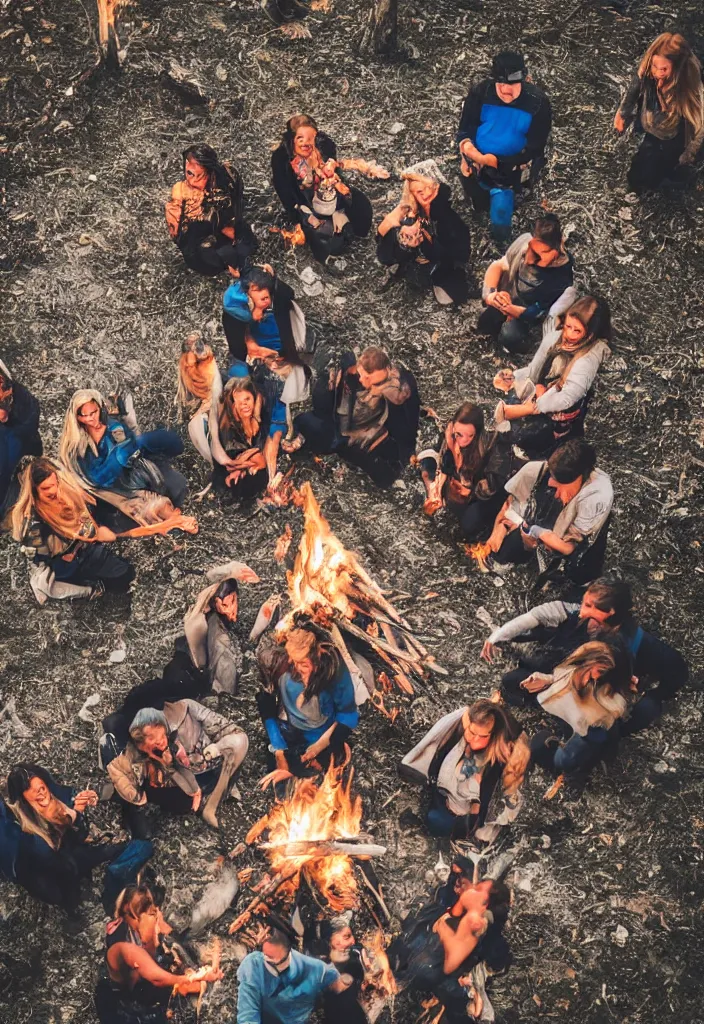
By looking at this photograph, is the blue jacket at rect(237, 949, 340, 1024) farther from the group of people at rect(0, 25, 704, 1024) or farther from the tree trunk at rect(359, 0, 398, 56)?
the tree trunk at rect(359, 0, 398, 56)

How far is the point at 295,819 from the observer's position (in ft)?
64.6

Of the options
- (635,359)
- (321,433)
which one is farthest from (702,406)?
(321,433)

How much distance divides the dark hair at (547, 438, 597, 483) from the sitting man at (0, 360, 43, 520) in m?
5.27

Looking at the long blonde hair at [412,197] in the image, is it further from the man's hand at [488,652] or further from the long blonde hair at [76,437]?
the man's hand at [488,652]

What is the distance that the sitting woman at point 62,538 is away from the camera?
1981cm

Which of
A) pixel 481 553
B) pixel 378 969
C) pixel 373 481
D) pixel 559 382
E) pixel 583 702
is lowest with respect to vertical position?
pixel 378 969

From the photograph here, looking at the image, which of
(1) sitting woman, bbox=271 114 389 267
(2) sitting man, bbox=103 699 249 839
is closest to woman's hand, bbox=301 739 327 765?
(2) sitting man, bbox=103 699 249 839

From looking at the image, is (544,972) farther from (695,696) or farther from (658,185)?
(658,185)

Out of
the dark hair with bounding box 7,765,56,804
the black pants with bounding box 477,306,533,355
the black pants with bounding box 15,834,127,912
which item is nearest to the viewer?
the dark hair with bounding box 7,765,56,804

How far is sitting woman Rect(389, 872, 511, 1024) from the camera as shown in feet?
62.6

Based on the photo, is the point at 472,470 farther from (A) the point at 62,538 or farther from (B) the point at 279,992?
(B) the point at 279,992

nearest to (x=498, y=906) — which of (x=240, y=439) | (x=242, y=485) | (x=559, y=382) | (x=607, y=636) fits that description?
(x=607, y=636)

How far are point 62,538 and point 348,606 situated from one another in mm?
2938

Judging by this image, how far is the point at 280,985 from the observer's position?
19.0 m
